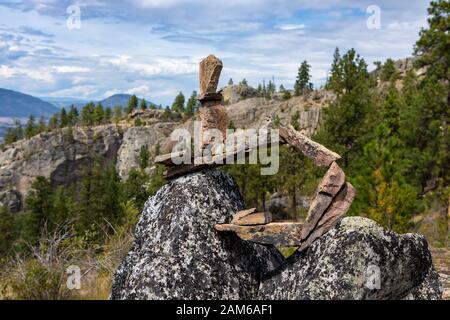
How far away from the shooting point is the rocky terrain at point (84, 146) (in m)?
135

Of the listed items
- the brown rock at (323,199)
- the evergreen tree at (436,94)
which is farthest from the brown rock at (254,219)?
the evergreen tree at (436,94)

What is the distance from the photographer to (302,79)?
133m

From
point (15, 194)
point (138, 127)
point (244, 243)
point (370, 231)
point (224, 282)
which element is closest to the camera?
point (370, 231)

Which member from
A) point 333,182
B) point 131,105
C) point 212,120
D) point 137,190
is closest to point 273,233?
point 333,182

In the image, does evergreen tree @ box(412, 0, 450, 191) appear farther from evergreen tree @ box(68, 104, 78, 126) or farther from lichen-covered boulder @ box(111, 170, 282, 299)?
evergreen tree @ box(68, 104, 78, 126)

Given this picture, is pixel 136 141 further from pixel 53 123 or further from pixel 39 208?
pixel 39 208

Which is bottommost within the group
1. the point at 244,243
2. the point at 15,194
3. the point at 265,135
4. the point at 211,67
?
the point at 15,194

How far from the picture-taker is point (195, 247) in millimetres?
7934

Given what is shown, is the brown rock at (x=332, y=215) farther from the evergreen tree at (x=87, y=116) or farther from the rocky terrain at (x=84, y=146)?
the evergreen tree at (x=87, y=116)

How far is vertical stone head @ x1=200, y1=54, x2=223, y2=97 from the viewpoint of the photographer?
349 inches

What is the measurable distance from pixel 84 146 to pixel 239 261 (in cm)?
14919
